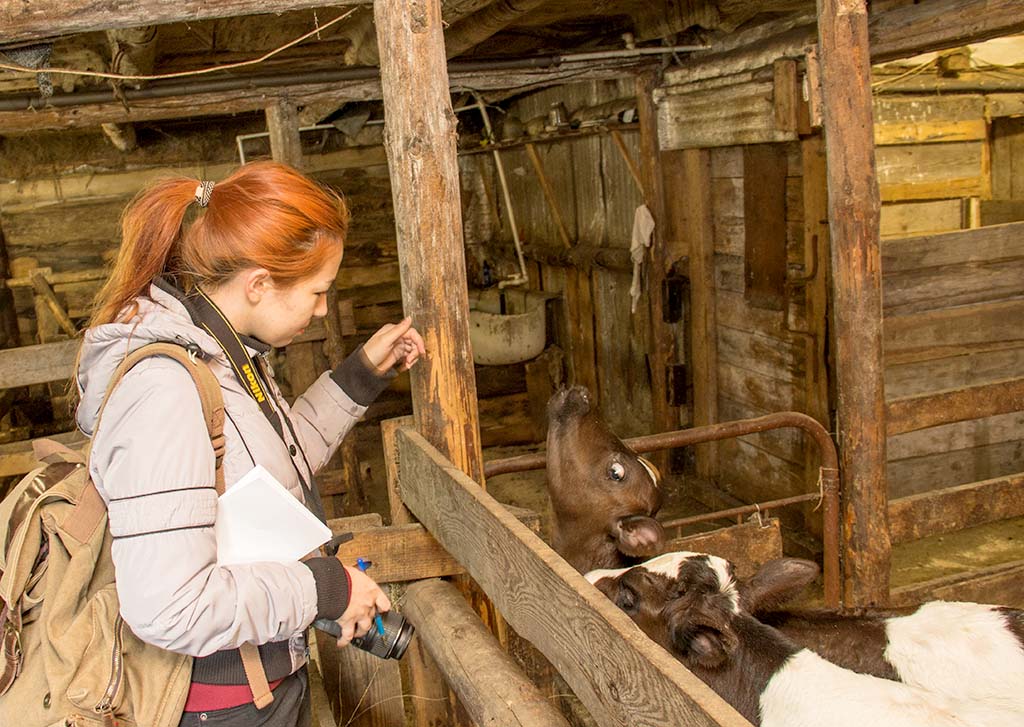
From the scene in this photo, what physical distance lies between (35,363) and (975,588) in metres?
4.49

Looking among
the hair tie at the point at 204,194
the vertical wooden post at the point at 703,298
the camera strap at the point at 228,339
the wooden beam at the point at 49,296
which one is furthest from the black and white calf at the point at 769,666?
the wooden beam at the point at 49,296

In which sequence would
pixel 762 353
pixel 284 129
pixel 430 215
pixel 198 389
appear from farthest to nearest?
pixel 762 353 < pixel 284 129 < pixel 430 215 < pixel 198 389

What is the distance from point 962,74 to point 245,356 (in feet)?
17.8

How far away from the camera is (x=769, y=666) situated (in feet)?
7.48

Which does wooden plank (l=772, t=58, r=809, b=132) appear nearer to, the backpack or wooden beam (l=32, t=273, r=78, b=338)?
the backpack

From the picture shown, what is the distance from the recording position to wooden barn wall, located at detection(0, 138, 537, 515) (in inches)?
316

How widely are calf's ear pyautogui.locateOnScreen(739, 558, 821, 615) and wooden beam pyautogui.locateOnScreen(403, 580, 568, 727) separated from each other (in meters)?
0.67

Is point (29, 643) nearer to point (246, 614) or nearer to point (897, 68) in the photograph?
point (246, 614)

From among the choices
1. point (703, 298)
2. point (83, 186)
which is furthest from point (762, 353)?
point (83, 186)

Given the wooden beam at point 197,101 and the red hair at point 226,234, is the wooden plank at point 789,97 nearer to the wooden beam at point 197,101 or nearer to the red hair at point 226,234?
the wooden beam at point 197,101

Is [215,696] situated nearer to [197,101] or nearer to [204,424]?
[204,424]

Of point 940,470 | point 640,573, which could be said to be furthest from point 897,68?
point 640,573

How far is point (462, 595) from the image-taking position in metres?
2.78

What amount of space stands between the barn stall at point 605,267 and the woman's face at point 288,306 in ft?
1.75
